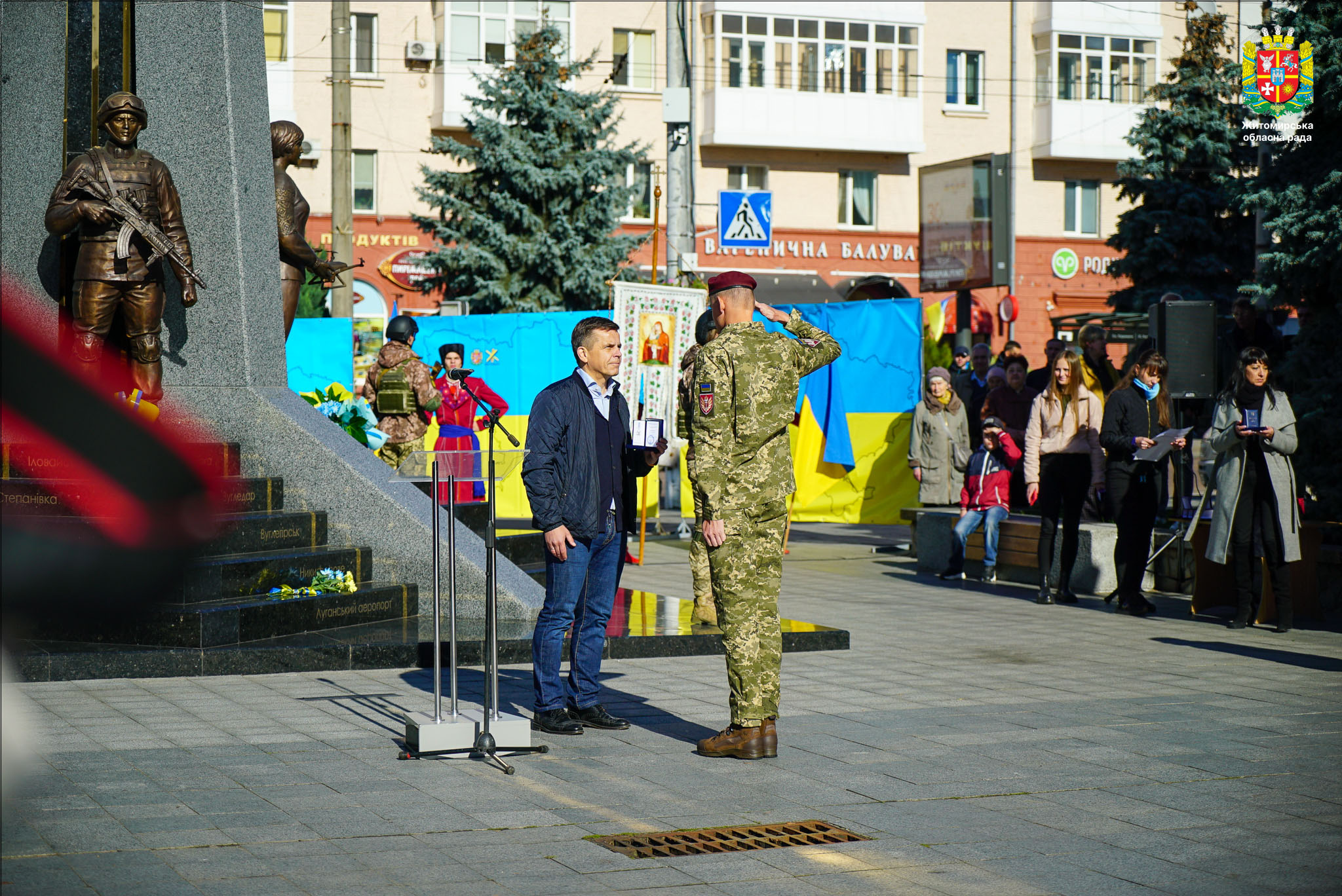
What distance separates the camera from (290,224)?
12.1 meters

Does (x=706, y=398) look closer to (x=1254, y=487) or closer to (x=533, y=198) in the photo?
(x=1254, y=487)

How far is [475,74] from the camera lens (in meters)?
33.0

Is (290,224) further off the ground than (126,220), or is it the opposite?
(290,224)

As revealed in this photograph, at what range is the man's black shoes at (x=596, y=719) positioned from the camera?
7383 mm

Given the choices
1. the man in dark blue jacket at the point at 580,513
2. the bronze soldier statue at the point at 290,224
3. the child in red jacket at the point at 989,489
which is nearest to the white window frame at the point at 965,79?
the child in red jacket at the point at 989,489

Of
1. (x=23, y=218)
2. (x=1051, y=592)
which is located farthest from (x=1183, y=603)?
(x=23, y=218)

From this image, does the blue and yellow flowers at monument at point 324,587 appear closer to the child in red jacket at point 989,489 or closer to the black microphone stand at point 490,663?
the black microphone stand at point 490,663

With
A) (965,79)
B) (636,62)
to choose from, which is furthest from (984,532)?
(965,79)

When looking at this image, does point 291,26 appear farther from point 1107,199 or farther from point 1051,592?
point 1051,592

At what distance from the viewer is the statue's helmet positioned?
10.1 m

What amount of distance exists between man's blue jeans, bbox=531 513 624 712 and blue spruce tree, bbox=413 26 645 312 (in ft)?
84.1

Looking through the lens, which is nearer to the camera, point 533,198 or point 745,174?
point 533,198

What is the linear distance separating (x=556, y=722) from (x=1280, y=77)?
10897 millimetres

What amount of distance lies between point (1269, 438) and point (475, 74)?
2477cm
